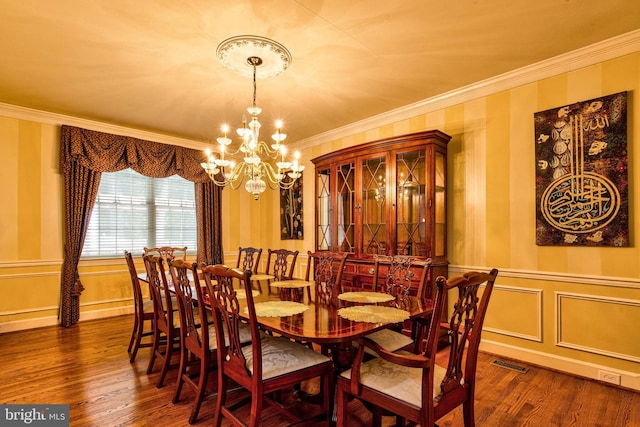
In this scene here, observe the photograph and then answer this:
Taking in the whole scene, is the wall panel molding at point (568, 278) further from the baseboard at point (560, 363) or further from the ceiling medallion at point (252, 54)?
the ceiling medallion at point (252, 54)

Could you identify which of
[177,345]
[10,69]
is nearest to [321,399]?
[177,345]

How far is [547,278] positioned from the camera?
287 cm

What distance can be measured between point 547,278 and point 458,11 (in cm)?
230

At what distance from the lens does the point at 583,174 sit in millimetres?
2664

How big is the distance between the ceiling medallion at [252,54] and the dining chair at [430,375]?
215 cm

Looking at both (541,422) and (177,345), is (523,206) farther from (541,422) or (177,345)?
(177,345)

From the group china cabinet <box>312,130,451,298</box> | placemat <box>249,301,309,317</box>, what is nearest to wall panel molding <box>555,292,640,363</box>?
china cabinet <box>312,130,451,298</box>

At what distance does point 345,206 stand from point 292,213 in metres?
1.58

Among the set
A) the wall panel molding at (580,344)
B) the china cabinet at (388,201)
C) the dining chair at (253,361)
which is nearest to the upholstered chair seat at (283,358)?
the dining chair at (253,361)

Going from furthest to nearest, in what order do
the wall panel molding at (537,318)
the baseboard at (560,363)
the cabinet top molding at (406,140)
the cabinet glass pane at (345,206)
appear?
the cabinet glass pane at (345,206), the cabinet top molding at (406,140), the wall panel molding at (537,318), the baseboard at (560,363)

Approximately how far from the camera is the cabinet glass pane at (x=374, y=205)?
370 centimetres

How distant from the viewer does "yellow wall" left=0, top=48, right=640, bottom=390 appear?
100 inches

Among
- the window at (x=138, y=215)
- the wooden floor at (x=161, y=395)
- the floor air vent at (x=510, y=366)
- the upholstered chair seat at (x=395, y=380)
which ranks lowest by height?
the floor air vent at (x=510, y=366)

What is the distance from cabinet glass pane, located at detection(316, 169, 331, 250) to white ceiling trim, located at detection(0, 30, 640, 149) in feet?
2.58
